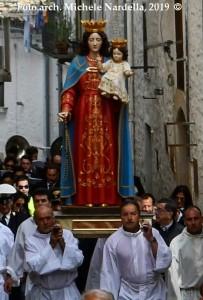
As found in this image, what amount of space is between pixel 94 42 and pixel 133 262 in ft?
7.89

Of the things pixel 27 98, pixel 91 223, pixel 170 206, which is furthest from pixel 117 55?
pixel 27 98

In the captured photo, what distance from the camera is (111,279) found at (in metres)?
13.4

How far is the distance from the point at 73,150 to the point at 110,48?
1.06 metres

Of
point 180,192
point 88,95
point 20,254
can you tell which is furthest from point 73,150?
point 180,192

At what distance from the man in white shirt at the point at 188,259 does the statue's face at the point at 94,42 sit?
1.78 m

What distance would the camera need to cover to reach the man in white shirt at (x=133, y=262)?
44.0 feet

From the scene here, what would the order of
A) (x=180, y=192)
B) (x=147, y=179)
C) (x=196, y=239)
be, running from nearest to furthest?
1. (x=196, y=239)
2. (x=180, y=192)
3. (x=147, y=179)

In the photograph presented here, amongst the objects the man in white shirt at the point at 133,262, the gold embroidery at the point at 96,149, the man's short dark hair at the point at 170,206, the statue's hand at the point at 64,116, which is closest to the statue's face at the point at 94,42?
the gold embroidery at the point at 96,149

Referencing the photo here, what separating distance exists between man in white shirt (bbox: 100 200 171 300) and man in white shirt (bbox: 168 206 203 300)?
77cm

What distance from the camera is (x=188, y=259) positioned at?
566 inches

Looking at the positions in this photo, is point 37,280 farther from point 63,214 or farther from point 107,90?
point 107,90

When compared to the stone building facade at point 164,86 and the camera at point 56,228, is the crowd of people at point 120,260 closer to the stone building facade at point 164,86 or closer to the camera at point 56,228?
the camera at point 56,228

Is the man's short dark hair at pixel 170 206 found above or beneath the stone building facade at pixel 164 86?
beneath
